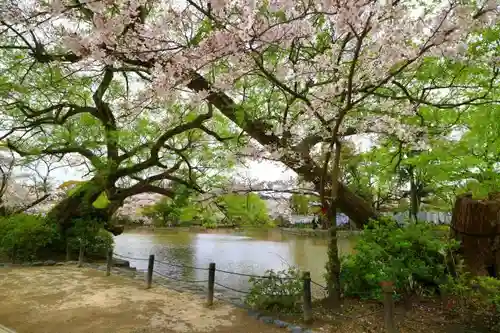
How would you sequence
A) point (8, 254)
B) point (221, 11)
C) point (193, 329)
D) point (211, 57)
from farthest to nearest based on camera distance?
1. point (8, 254)
2. point (193, 329)
3. point (211, 57)
4. point (221, 11)

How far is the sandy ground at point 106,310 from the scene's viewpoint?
4.85m

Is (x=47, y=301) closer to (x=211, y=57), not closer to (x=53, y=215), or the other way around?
(x=211, y=57)

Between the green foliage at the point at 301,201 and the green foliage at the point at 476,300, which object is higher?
the green foliage at the point at 301,201

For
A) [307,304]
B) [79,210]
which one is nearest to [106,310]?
[307,304]

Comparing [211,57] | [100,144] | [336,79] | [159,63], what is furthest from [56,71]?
[336,79]

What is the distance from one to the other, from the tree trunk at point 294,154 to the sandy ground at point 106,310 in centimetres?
261

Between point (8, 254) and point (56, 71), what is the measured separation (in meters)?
6.31

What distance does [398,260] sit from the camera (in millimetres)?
4930

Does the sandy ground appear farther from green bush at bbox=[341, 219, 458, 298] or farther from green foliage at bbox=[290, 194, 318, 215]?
green foliage at bbox=[290, 194, 318, 215]

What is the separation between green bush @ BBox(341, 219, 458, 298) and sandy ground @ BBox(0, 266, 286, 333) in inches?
63.8

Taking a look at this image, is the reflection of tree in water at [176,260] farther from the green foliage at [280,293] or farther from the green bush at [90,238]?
the green foliage at [280,293]

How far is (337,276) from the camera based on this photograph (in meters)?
5.41

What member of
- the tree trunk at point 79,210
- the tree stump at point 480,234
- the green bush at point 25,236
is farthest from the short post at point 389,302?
the green bush at point 25,236

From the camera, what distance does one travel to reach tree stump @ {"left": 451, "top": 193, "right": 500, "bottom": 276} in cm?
520
